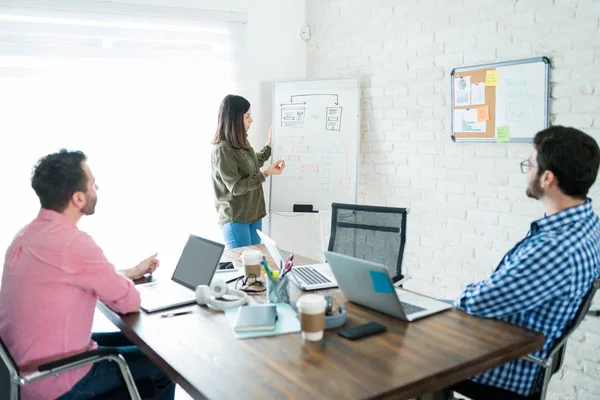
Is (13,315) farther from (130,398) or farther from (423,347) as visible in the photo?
(423,347)

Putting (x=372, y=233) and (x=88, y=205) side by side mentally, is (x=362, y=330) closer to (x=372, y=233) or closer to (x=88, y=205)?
(x=88, y=205)

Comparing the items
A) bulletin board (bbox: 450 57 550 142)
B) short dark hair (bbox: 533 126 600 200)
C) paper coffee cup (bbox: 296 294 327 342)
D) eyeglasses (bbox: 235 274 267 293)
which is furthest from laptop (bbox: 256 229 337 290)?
bulletin board (bbox: 450 57 550 142)

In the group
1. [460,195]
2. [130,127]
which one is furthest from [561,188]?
[130,127]

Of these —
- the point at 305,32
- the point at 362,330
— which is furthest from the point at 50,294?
the point at 305,32

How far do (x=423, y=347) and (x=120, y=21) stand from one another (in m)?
3.15

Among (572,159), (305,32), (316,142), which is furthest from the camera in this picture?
(305,32)

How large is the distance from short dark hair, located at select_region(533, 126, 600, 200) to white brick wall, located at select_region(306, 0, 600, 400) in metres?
0.93

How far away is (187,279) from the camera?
7.77 feet

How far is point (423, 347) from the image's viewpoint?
5.60 feet

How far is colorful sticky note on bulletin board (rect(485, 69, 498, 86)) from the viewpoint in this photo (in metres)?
3.11

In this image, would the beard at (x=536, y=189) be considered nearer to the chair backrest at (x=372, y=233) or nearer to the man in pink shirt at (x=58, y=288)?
the chair backrest at (x=372, y=233)

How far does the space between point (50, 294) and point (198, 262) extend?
614mm

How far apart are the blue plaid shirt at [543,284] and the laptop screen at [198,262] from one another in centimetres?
97

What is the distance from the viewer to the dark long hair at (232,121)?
12.0 ft
